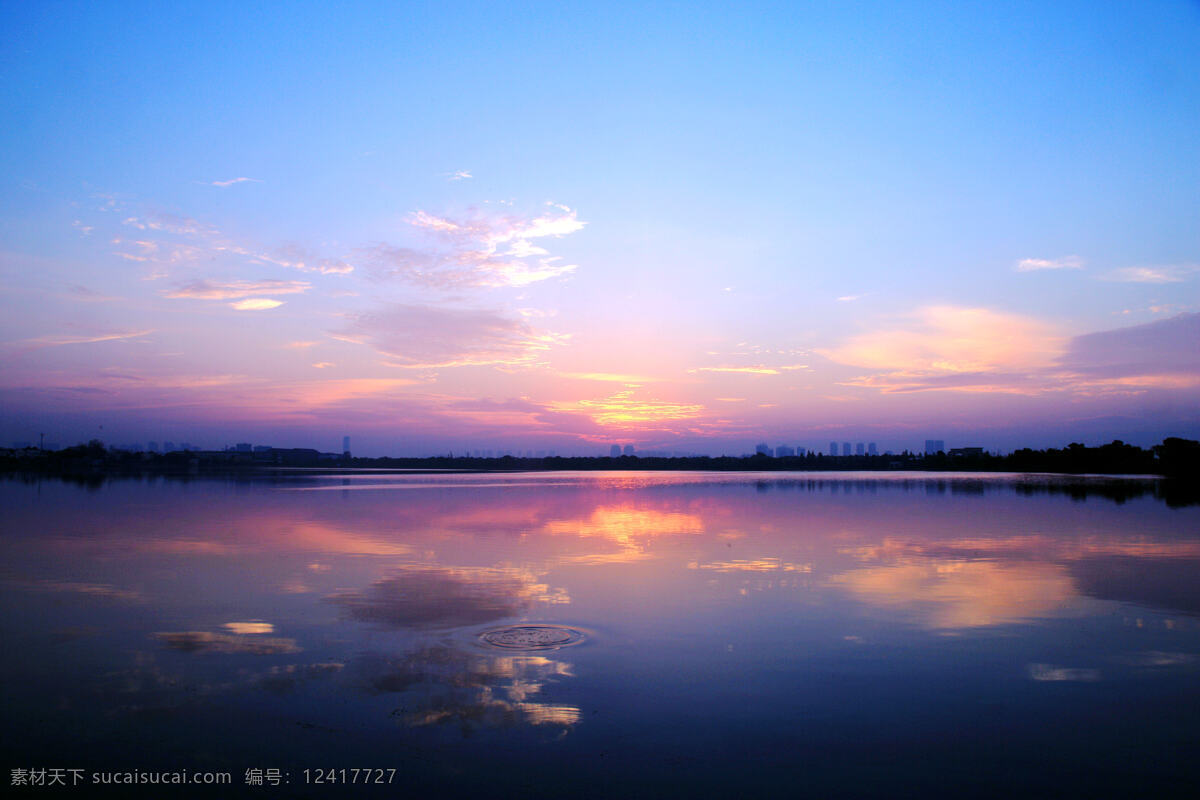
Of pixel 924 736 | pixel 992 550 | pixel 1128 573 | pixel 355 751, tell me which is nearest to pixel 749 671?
pixel 924 736

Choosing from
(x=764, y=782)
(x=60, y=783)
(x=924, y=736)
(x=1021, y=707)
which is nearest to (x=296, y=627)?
(x=60, y=783)

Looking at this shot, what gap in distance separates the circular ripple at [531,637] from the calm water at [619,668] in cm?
21

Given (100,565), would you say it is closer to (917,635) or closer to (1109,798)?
(917,635)

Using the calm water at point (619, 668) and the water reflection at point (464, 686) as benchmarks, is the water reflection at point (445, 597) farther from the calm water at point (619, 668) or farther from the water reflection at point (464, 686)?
the water reflection at point (464, 686)

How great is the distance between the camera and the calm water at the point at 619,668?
20.3ft

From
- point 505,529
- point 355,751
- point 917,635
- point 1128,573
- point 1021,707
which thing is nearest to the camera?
point 355,751

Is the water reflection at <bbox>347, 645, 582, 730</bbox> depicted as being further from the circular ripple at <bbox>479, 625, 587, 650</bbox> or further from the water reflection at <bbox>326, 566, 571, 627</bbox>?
the water reflection at <bbox>326, 566, 571, 627</bbox>

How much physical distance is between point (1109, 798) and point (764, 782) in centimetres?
257

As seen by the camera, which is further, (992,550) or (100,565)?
(992,550)

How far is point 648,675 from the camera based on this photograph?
8578 mm

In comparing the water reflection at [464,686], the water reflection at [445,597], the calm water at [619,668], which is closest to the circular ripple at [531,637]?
the calm water at [619,668]

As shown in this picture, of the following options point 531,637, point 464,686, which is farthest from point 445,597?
point 464,686

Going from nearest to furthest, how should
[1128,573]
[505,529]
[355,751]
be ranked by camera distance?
1. [355,751]
2. [1128,573]
3. [505,529]

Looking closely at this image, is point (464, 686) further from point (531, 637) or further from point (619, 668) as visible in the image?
point (531, 637)
